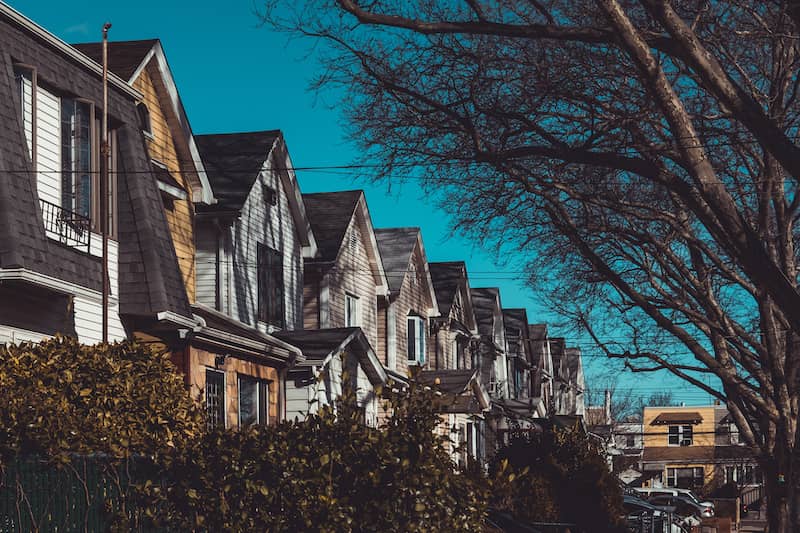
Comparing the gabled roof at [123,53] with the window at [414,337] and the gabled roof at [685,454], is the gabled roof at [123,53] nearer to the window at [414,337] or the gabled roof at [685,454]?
the window at [414,337]

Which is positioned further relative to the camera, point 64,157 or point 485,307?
point 485,307

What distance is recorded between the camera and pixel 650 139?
61.5 feet

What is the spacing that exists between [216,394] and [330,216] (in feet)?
41.8

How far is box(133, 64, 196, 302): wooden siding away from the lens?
22453mm

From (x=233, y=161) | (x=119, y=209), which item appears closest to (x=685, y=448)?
(x=233, y=161)

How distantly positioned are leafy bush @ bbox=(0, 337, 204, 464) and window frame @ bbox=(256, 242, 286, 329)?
43.2 ft

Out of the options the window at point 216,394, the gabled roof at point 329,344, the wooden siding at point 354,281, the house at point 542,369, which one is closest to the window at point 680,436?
the house at point 542,369

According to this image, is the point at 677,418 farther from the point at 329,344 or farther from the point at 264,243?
the point at 329,344

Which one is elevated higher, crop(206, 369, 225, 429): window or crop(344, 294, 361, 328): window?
crop(344, 294, 361, 328): window

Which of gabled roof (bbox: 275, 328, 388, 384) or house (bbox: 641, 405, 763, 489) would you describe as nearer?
gabled roof (bbox: 275, 328, 388, 384)

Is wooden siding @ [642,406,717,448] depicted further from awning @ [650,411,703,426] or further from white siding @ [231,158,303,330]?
white siding @ [231,158,303,330]

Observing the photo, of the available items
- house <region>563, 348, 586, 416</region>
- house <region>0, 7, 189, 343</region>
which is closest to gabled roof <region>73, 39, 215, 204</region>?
house <region>0, 7, 189, 343</region>

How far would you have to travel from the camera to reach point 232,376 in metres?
21.9

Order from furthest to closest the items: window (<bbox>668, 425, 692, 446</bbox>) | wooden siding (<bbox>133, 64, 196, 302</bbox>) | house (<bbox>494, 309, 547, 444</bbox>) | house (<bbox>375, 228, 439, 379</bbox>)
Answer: window (<bbox>668, 425, 692, 446</bbox>) < house (<bbox>494, 309, 547, 444</bbox>) < house (<bbox>375, 228, 439, 379</bbox>) < wooden siding (<bbox>133, 64, 196, 302</bbox>)
